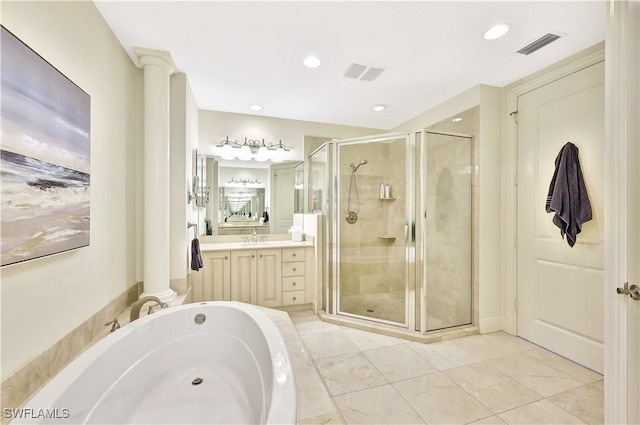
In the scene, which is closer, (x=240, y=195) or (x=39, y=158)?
(x=39, y=158)

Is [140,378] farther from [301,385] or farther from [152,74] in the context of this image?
[152,74]

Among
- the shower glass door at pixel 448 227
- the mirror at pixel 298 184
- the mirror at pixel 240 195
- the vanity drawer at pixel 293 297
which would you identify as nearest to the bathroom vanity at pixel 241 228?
the mirror at pixel 240 195

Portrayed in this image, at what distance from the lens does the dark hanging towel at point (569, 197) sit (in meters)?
Answer: 2.04

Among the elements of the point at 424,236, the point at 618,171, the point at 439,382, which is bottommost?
the point at 439,382

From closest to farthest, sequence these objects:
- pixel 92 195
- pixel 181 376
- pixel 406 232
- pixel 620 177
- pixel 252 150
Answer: pixel 620 177 → pixel 92 195 → pixel 181 376 → pixel 406 232 → pixel 252 150

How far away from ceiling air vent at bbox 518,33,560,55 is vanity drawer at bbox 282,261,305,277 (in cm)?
284

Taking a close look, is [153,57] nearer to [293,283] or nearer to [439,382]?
[293,283]

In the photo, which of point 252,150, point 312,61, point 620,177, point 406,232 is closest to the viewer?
point 620,177

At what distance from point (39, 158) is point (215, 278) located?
206 cm

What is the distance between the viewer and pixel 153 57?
2062 millimetres

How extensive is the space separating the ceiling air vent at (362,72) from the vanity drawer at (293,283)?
2.25 meters

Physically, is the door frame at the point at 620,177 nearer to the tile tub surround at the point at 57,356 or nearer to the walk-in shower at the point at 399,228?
the walk-in shower at the point at 399,228


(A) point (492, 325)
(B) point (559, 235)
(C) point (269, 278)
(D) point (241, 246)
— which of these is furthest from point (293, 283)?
(B) point (559, 235)

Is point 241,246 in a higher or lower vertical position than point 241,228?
lower
